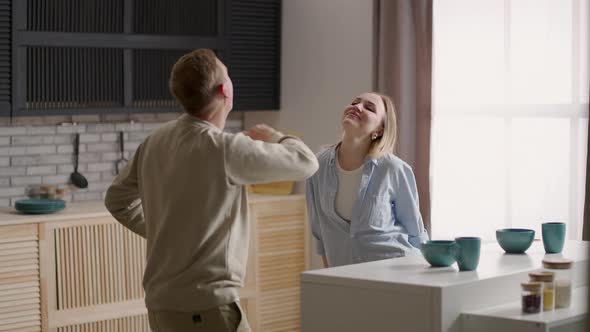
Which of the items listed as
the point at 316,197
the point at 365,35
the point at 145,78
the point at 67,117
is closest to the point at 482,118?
the point at 365,35

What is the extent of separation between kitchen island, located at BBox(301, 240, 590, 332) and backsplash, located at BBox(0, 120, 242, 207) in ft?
8.95

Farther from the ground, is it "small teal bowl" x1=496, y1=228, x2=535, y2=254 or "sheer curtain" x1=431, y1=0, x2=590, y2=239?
"sheer curtain" x1=431, y1=0, x2=590, y2=239

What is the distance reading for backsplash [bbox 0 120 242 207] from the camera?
542cm

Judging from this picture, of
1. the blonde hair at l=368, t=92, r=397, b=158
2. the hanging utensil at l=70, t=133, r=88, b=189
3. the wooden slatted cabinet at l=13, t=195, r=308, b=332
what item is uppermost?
the blonde hair at l=368, t=92, r=397, b=158

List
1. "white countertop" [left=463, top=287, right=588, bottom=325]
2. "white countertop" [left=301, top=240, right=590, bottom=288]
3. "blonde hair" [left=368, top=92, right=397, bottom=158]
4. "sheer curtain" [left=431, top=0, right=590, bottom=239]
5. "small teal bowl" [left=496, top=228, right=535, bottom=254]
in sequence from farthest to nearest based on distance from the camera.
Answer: "sheer curtain" [left=431, top=0, right=590, bottom=239] < "blonde hair" [left=368, top=92, right=397, bottom=158] < "small teal bowl" [left=496, top=228, right=535, bottom=254] < "white countertop" [left=301, top=240, right=590, bottom=288] < "white countertop" [left=463, top=287, right=588, bottom=325]

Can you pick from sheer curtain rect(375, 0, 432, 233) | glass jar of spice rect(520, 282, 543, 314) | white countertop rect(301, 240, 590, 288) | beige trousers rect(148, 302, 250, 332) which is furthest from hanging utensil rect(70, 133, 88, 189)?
glass jar of spice rect(520, 282, 543, 314)

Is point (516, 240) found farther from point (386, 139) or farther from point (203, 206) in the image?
point (203, 206)

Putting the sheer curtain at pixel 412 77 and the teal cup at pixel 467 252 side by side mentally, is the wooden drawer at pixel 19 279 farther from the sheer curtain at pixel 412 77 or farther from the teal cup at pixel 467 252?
the teal cup at pixel 467 252

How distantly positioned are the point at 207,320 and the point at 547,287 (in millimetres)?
997

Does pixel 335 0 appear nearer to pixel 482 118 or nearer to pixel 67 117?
pixel 482 118

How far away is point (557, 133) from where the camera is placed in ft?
15.5

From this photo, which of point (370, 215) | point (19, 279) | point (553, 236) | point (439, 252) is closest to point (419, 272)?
point (439, 252)

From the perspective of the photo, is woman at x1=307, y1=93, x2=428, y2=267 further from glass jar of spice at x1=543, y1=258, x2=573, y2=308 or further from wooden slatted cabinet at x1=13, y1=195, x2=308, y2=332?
wooden slatted cabinet at x1=13, y1=195, x2=308, y2=332

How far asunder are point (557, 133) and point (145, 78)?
7.45ft
